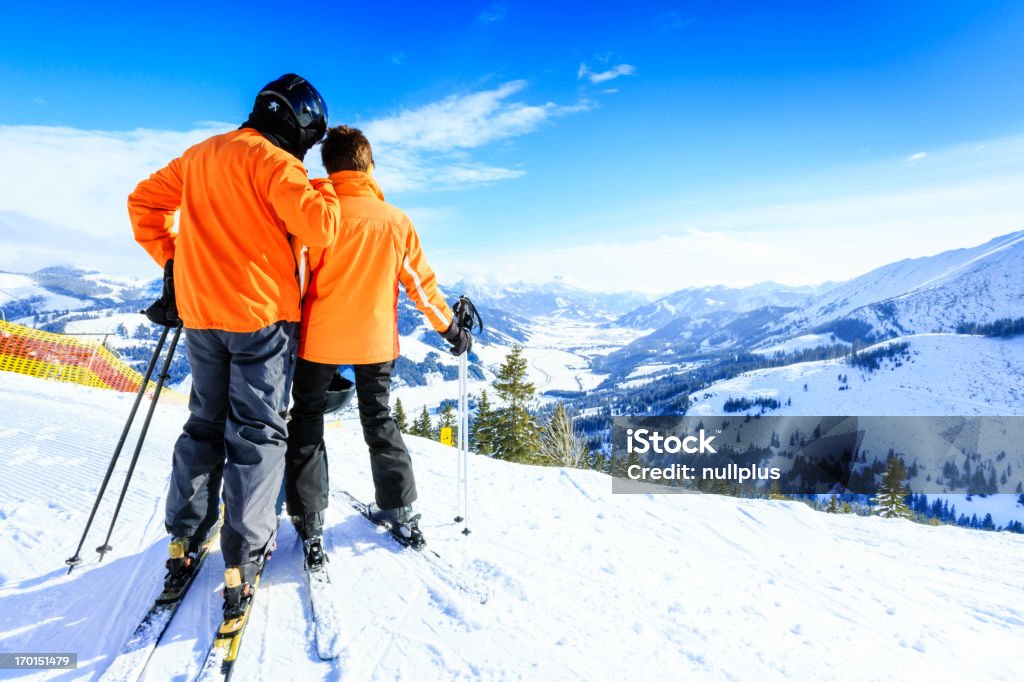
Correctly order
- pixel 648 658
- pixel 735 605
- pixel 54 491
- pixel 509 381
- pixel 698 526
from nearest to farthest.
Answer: pixel 648 658, pixel 735 605, pixel 54 491, pixel 698 526, pixel 509 381

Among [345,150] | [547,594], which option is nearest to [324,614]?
[547,594]

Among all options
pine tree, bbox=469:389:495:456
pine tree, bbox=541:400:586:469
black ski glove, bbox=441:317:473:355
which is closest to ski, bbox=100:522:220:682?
black ski glove, bbox=441:317:473:355

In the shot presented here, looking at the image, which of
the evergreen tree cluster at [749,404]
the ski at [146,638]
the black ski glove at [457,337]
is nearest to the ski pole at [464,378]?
the black ski glove at [457,337]

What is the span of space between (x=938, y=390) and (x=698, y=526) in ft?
679

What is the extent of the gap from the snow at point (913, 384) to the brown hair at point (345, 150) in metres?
167

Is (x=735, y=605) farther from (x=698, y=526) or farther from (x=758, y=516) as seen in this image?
(x=758, y=516)

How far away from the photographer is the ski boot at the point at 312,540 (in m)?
2.93

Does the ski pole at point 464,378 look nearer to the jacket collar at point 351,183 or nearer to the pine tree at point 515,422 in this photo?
the jacket collar at point 351,183

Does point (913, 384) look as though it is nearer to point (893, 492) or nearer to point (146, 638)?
point (893, 492)

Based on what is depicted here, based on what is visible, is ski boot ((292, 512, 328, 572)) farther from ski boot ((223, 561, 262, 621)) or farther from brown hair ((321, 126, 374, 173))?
brown hair ((321, 126, 374, 173))

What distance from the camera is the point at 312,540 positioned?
3.02 metres

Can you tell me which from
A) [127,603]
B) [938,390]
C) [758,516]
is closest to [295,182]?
[127,603]

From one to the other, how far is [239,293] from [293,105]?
3.55ft

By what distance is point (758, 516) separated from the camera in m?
5.03
